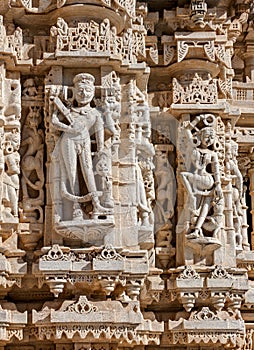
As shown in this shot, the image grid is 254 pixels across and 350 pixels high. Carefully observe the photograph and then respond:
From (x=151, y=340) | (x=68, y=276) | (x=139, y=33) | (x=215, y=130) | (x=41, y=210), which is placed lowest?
(x=151, y=340)

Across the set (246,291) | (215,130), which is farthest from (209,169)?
(246,291)

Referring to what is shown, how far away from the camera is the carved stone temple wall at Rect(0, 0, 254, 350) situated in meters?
11.5

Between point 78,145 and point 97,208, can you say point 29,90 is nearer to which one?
point 78,145

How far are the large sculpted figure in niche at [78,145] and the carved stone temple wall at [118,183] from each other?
0.01 m

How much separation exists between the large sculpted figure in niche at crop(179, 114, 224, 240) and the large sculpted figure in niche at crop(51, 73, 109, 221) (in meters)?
1.24

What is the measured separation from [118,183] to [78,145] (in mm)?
686

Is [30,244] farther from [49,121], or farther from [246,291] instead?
[246,291]

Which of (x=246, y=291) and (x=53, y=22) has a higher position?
(x=53, y=22)

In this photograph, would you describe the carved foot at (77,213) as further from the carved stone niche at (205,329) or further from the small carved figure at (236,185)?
the small carved figure at (236,185)

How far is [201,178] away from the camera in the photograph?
1230 centimetres

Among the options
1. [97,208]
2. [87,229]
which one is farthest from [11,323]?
[97,208]

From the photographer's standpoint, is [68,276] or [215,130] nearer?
[68,276]

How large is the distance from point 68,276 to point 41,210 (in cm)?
93

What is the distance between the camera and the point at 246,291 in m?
12.4
